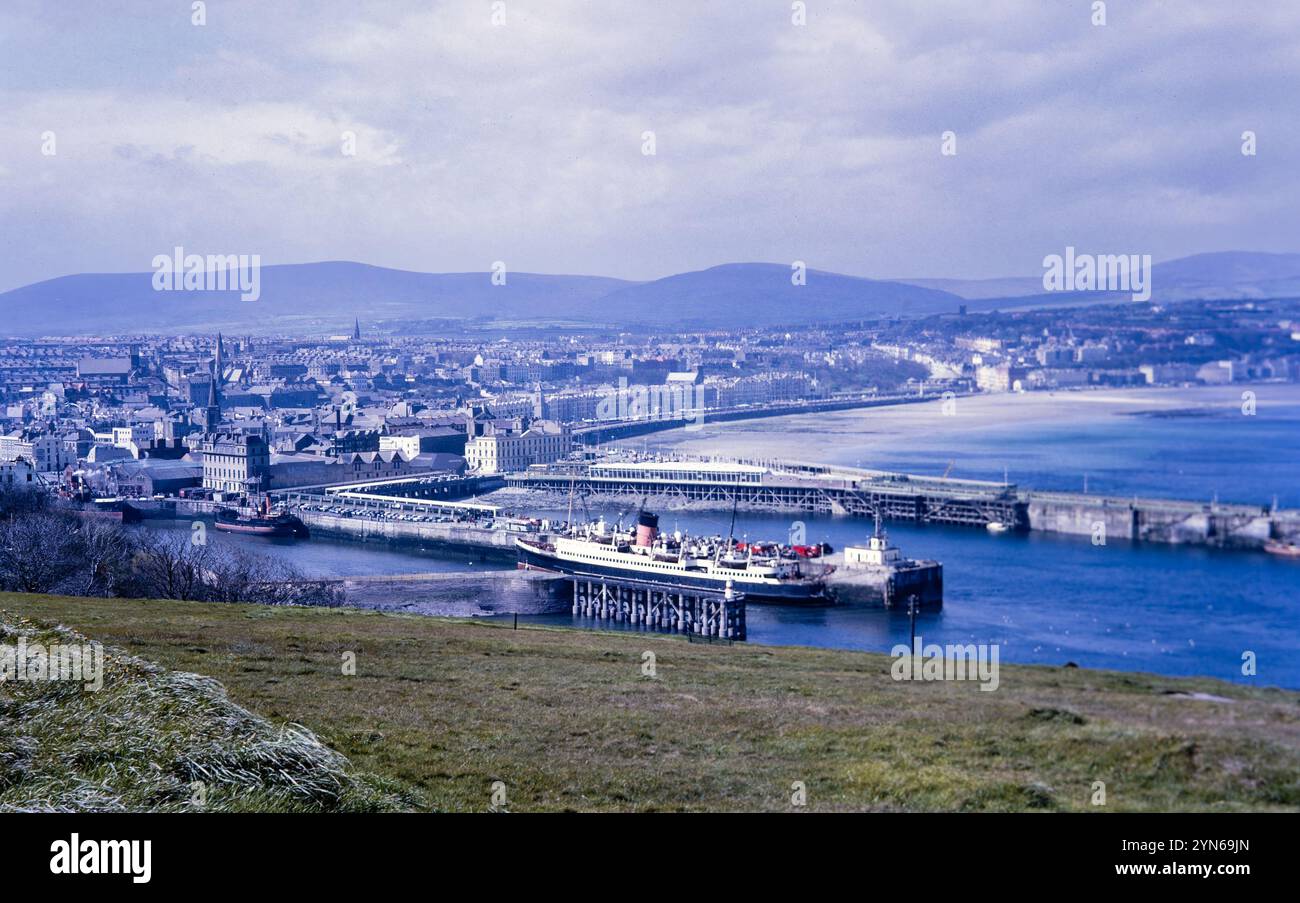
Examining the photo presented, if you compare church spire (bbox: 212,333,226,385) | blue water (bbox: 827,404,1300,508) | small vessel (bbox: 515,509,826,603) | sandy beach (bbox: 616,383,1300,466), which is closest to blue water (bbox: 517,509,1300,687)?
small vessel (bbox: 515,509,826,603)

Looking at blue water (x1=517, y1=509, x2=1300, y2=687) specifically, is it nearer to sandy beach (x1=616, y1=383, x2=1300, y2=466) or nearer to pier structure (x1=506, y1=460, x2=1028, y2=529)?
pier structure (x1=506, y1=460, x2=1028, y2=529)

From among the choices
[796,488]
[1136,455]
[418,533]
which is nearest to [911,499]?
[796,488]

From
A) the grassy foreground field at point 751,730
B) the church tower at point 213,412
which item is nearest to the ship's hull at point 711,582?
the grassy foreground field at point 751,730

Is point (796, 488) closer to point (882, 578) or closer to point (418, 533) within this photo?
point (418, 533)

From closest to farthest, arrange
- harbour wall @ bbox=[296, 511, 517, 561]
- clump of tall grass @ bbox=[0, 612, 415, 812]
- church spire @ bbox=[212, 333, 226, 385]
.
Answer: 1. clump of tall grass @ bbox=[0, 612, 415, 812]
2. harbour wall @ bbox=[296, 511, 517, 561]
3. church spire @ bbox=[212, 333, 226, 385]

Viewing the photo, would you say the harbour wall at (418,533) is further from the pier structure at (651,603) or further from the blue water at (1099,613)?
the blue water at (1099,613)
